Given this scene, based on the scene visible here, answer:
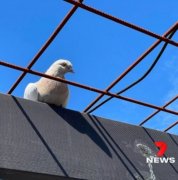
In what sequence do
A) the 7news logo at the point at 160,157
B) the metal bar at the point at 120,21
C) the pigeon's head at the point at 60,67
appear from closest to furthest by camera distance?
the metal bar at the point at 120,21 → the 7news logo at the point at 160,157 → the pigeon's head at the point at 60,67

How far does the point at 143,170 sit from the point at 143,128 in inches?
20.2

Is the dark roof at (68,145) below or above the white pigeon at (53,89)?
below

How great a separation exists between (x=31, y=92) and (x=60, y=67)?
32cm

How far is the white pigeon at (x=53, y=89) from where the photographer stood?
3145mm

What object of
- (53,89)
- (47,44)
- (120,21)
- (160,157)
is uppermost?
(53,89)

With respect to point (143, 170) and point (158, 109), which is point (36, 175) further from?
point (158, 109)

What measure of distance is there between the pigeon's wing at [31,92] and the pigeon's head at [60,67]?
0.65ft

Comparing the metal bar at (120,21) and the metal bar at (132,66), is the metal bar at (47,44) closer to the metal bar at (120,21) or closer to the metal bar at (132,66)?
the metal bar at (120,21)

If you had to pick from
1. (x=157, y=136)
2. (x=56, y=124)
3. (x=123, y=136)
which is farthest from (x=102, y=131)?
(x=157, y=136)

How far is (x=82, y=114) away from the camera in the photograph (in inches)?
123

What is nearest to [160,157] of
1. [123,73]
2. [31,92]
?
[123,73]

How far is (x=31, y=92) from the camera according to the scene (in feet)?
10.7

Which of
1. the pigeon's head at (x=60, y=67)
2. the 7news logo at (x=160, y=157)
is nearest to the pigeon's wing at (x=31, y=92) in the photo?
the pigeon's head at (x=60, y=67)

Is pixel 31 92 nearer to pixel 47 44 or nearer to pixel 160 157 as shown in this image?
pixel 47 44
